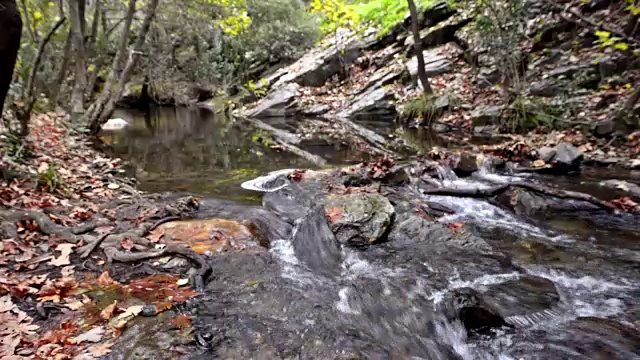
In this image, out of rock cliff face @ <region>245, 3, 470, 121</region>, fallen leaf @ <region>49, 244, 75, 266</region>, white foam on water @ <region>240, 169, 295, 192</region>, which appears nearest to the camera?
fallen leaf @ <region>49, 244, 75, 266</region>

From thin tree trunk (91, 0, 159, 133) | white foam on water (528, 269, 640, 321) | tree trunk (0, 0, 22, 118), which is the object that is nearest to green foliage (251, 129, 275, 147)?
thin tree trunk (91, 0, 159, 133)

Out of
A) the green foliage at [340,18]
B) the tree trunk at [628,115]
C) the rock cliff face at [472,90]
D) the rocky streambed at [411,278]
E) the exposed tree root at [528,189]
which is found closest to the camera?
the rocky streambed at [411,278]

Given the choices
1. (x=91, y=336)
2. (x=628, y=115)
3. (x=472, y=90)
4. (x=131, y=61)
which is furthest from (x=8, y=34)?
(x=472, y=90)

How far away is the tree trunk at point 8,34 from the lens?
107 inches

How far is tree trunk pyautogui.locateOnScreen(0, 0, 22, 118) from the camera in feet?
8.89

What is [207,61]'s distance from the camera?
27719 millimetres

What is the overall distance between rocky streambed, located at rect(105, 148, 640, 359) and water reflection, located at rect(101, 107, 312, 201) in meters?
1.44

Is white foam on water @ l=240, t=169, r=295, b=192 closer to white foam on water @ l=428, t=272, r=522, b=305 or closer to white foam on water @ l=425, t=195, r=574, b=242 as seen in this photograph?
white foam on water @ l=425, t=195, r=574, b=242

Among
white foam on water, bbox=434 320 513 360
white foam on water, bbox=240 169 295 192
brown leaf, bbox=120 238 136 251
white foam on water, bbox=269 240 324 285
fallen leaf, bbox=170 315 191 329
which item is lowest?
white foam on water, bbox=434 320 513 360

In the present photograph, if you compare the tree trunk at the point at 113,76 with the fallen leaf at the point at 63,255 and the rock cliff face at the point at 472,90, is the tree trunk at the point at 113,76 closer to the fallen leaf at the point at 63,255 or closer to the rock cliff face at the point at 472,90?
the rock cliff face at the point at 472,90

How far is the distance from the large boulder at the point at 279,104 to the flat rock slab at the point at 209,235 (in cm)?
1643

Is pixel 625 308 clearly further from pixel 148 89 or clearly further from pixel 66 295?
pixel 148 89

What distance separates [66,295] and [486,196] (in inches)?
212

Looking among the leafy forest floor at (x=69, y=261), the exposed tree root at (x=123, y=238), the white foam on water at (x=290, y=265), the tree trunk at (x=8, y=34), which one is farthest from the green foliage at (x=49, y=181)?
the white foam on water at (x=290, y=265)
